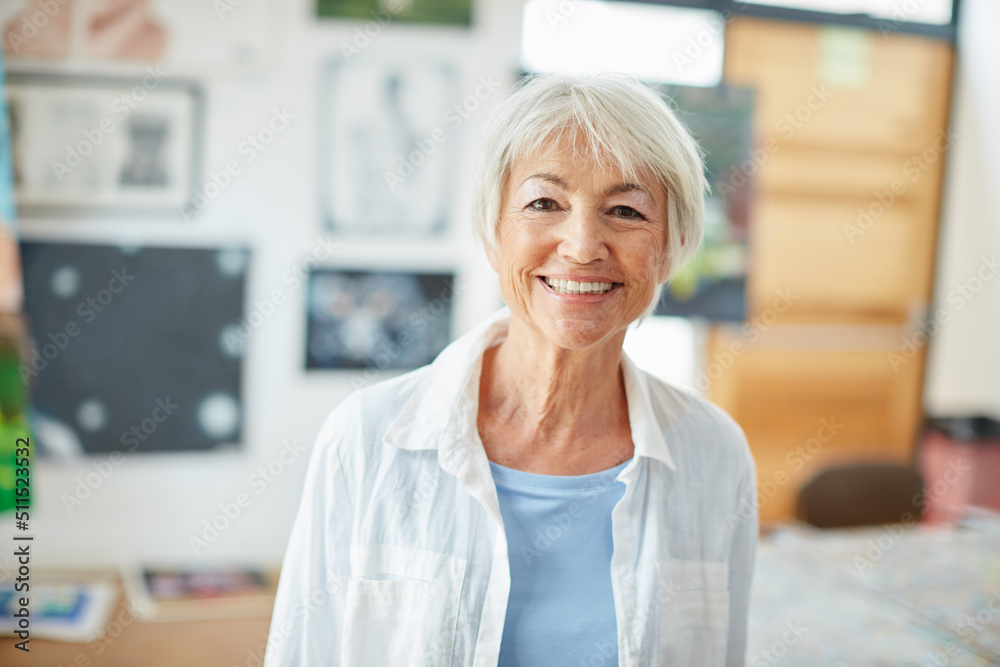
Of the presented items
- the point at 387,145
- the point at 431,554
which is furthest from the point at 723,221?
the point at 431,554

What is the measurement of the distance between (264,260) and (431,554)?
1977mm

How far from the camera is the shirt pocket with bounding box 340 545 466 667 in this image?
1188 millimetres

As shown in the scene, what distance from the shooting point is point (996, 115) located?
4.01 metres

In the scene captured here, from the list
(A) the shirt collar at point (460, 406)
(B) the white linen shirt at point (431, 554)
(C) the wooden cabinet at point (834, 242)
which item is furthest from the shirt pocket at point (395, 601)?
(C) the wooden cabinet at point (834, 242)

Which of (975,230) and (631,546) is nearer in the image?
(631,546)

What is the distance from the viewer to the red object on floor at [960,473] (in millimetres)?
3764

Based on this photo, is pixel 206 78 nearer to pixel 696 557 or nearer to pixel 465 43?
pixel 465 43

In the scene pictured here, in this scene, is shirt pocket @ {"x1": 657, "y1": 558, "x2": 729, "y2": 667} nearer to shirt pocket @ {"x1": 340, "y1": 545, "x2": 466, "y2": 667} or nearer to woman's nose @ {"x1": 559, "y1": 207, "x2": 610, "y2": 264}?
shirt pocket @ {"x1": 340, "y1": 545, "x2": 466, "y2": 667}

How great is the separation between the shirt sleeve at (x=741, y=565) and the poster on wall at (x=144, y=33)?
7.58 feet

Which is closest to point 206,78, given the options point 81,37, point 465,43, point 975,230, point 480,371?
point 81,37

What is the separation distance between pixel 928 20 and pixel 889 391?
1.89 meters

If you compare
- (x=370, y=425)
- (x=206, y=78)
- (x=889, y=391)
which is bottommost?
(x=889, y=391)

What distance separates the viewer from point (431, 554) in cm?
120

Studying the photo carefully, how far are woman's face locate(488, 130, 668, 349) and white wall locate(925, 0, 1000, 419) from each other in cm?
365
